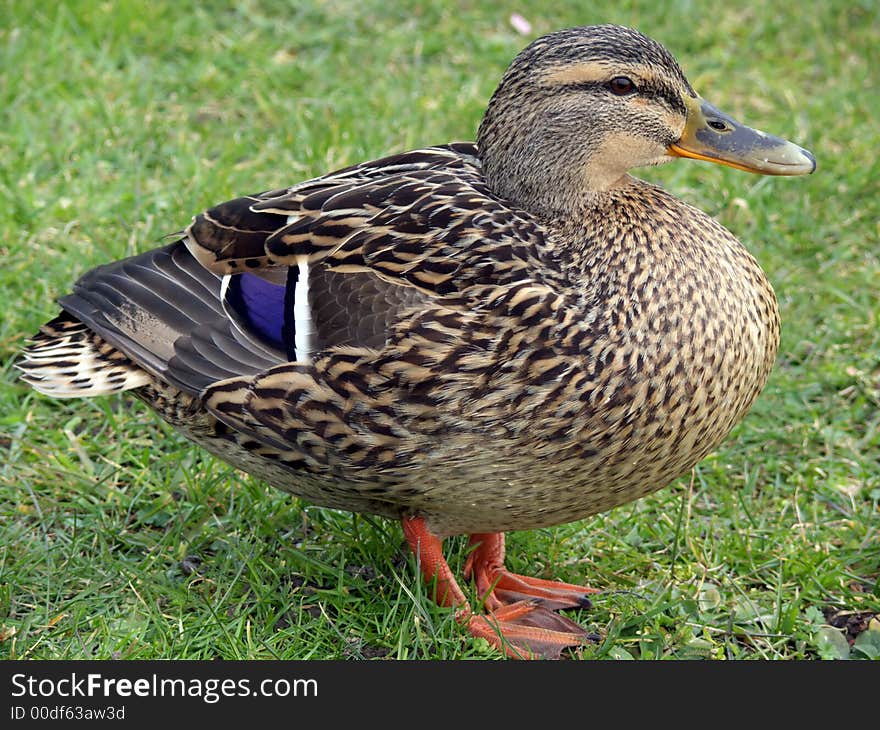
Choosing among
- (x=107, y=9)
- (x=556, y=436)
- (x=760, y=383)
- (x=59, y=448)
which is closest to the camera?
(x=556, y=436)

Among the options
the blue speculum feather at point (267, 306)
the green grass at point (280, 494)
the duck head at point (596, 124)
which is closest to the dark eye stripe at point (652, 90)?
the duck head at point (596, 124)

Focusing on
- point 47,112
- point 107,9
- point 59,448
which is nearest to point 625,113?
point 59,448

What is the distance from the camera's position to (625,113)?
123 inches

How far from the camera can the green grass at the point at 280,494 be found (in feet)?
11.3

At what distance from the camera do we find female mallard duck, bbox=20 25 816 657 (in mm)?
3006

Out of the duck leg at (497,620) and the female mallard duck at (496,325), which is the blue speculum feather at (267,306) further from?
the duck leg at (497,620)

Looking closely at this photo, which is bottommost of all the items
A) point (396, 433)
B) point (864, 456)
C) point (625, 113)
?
point (864, 456)

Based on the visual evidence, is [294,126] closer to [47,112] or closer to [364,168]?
[47,112]

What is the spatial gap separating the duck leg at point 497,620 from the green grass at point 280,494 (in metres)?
0.06

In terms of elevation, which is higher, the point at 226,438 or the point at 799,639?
the point at 226,438

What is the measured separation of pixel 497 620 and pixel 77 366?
4.25ft

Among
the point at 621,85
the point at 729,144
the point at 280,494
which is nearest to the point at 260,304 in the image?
the point at 280,494

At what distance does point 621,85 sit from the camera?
3127 millimetres

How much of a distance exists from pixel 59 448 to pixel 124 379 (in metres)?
0.77
